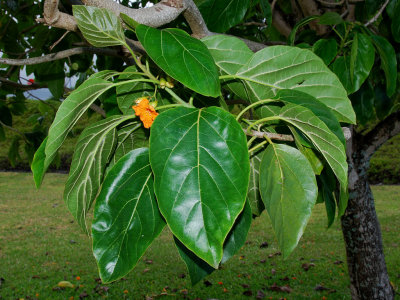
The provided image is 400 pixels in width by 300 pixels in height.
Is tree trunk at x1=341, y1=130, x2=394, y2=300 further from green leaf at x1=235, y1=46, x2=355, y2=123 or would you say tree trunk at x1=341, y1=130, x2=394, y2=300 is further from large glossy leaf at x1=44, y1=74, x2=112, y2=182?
large glossy leaf at x1=44, y1=74, x2=112, y2=182

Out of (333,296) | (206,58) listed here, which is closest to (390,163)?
(333,296)

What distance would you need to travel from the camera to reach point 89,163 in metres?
0.83

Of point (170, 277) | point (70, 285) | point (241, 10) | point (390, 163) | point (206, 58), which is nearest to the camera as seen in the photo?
point (206, 58)

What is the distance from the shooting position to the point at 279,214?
72 centimetres

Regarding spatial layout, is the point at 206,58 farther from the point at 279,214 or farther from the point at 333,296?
the point at 333,296

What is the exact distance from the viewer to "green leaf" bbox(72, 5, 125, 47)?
0.71 meters

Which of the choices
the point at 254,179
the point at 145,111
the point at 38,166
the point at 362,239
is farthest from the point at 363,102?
the point at 38,166

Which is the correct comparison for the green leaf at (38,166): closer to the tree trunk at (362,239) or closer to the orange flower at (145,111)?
the orange flower at (145,111)

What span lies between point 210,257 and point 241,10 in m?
1.02

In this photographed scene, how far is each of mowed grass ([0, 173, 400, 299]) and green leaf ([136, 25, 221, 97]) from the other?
3.29 metres

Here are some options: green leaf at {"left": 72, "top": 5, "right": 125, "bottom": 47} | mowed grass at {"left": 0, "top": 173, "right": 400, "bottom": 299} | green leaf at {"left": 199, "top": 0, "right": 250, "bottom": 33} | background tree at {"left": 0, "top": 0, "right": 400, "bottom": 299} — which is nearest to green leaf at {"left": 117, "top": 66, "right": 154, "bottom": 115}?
background tree at {"left": 0, "top": 0, "right": 400, "bottom": 299}

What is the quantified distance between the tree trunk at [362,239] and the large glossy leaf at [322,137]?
1870 mm

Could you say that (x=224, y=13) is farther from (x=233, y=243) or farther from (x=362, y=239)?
(x=362, y=239)

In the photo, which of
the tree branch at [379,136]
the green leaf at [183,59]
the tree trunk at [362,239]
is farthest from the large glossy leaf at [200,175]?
the tree branch at [379,136]
